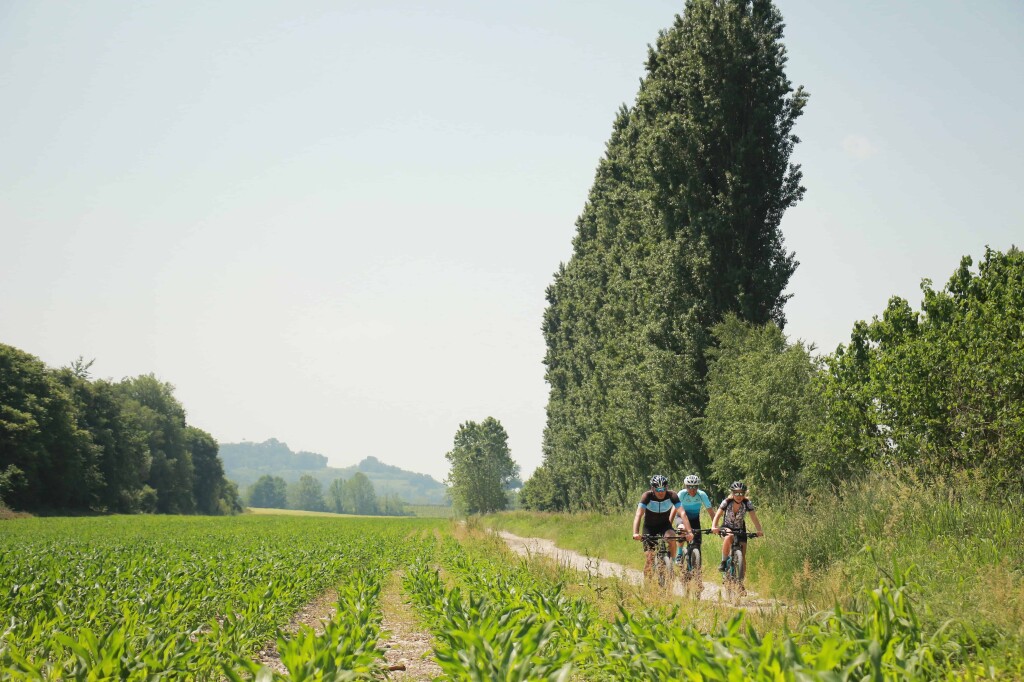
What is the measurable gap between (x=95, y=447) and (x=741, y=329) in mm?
63009

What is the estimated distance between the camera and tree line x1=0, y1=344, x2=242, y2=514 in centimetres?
5619

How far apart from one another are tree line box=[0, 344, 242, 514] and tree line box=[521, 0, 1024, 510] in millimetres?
44966

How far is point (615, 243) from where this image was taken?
33375mm

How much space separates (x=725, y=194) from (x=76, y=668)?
2277cm

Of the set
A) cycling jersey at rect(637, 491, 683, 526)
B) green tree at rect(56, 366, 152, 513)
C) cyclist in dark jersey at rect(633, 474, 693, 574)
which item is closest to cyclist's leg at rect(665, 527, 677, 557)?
cyclist in dark jersey at rect(633, 474, 693, 574)

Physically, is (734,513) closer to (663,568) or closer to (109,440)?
(663,568)

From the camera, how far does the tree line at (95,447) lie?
184 ft

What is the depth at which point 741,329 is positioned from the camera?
22.9 m

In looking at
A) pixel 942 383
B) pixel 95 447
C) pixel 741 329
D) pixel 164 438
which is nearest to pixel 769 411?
pixel 741 329

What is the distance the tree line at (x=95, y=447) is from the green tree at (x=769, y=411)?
5121cm

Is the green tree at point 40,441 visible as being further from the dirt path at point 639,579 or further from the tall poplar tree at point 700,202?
the tall poplar tree at point 700,202

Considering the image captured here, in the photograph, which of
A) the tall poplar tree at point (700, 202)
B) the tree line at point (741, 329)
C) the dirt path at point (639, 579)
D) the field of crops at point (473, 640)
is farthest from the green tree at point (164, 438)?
the field of crops at point (473, 640)

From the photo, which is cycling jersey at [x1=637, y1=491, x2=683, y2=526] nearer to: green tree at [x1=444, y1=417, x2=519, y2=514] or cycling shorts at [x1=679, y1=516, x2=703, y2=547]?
cycling shorts at [x1=679, y1=516, x2=703, y2=547]

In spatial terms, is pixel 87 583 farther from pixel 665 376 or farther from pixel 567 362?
pixel 567 362
